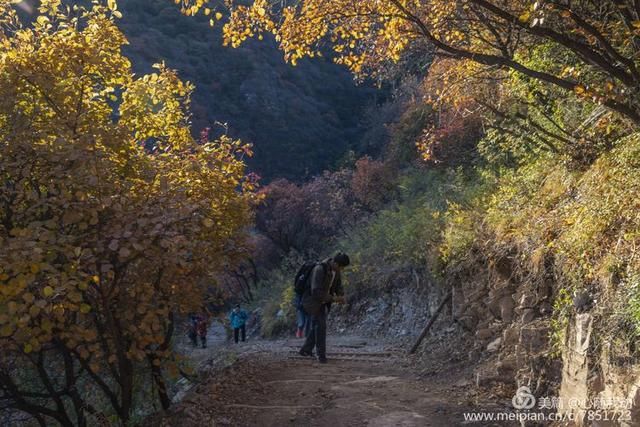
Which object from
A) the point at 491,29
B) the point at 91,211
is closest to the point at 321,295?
the point at 491,29

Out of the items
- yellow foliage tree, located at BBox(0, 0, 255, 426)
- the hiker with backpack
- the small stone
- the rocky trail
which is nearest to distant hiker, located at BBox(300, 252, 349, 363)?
the hiker with backpack

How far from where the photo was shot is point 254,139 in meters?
45.8

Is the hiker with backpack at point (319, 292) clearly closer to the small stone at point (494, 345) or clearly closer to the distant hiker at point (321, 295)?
the distant hiker at point (321, 295)

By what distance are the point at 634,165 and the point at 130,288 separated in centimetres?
487

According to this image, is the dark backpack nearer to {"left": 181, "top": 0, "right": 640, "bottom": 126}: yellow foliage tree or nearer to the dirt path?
the dirt path

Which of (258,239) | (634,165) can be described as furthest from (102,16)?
(258,239)

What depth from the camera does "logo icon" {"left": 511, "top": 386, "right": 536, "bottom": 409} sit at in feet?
20.0

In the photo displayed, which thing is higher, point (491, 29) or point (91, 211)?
point (491, 29)

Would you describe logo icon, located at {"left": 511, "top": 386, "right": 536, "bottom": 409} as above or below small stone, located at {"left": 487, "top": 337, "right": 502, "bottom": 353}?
below

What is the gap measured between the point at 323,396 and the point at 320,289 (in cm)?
260

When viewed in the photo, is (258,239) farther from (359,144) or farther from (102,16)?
(102,16)

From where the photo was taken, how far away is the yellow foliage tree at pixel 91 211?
5.23 meters

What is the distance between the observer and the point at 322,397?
7.27 m

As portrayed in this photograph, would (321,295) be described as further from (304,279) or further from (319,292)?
(304,279)
